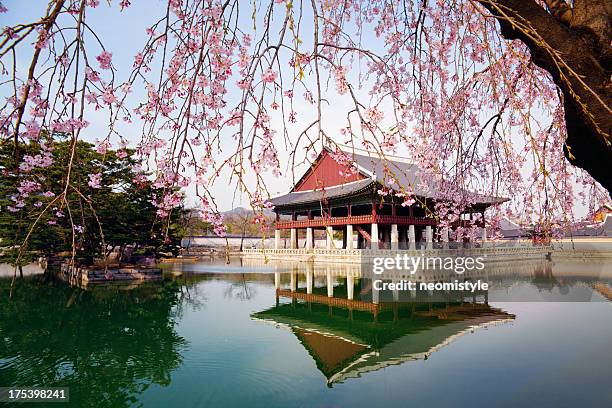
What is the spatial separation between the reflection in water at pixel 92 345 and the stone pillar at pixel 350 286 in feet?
18.3

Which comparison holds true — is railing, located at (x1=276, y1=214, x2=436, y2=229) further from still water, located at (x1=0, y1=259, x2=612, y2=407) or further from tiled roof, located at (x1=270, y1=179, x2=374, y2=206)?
still water, located at (x1=0, y1=259, x2=612, y2=407)

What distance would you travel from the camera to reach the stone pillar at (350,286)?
42.7 ft

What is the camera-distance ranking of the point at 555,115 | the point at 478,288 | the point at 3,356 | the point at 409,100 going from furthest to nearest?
the point at 478,288, the point at 3,356, the point at 409,100, the point at 555,115

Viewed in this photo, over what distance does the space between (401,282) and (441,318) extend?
760 cm

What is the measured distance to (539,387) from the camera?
5.36 meters

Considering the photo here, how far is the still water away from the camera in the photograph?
17.2ft

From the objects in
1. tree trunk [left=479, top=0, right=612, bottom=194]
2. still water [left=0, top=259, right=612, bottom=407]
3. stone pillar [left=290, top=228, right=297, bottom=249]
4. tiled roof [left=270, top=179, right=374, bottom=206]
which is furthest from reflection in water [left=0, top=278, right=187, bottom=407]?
stone pillar [left=290, top=228, right=297, bottom=249]

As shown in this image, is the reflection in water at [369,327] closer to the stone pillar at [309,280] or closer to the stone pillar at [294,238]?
the stone pillar at [309,280]

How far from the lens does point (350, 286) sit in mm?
14938

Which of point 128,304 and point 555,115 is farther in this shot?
point 128,304

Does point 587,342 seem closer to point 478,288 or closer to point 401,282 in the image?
point 478,288

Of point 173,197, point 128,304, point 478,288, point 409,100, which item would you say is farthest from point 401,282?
point 173,197

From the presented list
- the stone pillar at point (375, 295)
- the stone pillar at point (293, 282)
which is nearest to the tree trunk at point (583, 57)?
the stone pillar at point (375, 295)

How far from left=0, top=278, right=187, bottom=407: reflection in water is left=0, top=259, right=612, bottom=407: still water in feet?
0.11
